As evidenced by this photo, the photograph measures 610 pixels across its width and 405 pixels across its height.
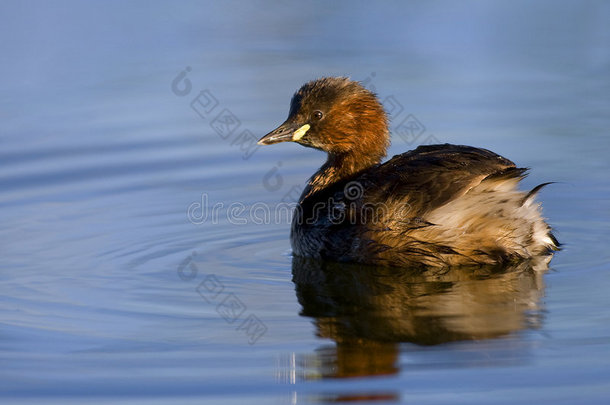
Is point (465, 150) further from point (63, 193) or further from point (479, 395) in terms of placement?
point (63, 193)

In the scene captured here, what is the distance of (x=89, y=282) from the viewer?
263 inches

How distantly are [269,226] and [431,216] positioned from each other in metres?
1.67

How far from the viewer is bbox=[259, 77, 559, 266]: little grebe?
6.60m

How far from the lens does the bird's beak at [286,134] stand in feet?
24.7

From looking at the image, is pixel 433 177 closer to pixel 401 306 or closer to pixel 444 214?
pixel 444 214

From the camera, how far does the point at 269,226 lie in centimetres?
793

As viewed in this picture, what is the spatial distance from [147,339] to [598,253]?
295cm

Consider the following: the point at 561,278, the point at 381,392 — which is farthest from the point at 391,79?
the point at 381,392
